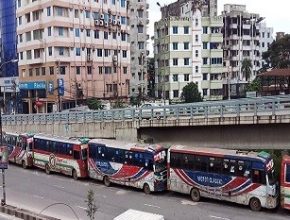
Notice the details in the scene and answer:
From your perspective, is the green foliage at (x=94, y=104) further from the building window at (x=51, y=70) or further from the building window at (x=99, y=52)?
the building window at (x=99, y=52)

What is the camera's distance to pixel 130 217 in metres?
16.9

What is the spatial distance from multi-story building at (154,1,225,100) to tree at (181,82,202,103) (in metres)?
5.34

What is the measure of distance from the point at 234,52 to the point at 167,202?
238 feet

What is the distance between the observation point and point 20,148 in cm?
4119

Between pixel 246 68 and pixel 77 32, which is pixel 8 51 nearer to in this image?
pixel 77 32

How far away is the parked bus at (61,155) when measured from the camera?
34.7 m

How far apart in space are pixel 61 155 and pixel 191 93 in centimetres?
3791

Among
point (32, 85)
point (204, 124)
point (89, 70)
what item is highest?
point (89, 70)

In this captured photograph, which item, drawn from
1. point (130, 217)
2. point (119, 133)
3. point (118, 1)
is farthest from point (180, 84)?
point (130, 217)

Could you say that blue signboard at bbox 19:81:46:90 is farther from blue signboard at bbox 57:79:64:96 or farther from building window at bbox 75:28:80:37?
building window at bbox 75:28:80:37

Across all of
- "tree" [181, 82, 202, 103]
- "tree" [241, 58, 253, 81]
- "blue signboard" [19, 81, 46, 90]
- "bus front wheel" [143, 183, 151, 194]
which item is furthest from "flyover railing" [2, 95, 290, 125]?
"tree" [241, 58, 253, 81]

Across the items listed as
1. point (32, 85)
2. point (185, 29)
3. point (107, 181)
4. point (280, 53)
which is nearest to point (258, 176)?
point (107, 181)

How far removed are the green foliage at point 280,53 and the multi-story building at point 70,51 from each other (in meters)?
27.0

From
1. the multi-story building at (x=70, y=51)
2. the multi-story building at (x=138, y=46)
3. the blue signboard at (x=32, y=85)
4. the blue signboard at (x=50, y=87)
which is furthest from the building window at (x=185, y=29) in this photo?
the blue signboard at (x=32, y=85)
